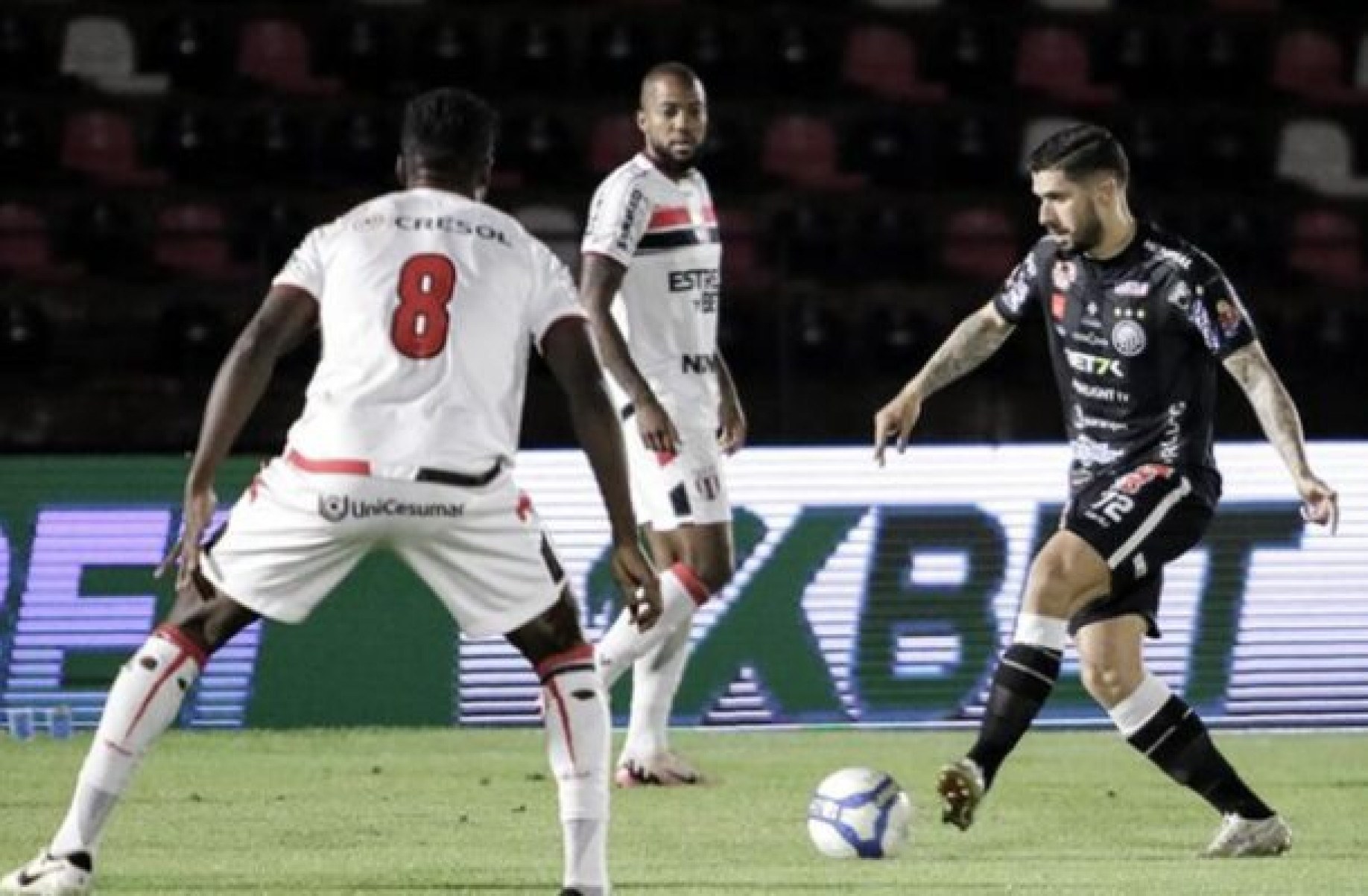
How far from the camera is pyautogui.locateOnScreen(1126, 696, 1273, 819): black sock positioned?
8633 mm

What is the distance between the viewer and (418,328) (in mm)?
6820

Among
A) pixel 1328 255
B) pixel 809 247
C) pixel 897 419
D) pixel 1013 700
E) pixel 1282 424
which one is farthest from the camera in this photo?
pixel 1328 255

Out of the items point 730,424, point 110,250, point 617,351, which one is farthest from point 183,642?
point 110,250

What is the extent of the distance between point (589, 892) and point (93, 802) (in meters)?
→ 1.10

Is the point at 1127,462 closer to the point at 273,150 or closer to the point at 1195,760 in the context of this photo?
the point at 1195,760

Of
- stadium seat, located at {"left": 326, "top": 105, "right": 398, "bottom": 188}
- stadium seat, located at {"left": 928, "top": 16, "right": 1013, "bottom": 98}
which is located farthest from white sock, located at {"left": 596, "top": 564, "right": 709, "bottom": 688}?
stadium seat, located at {"left": 928, "top": 16, "right": 1013, "bottom": 98}

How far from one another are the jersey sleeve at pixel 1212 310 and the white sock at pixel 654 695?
2.78 metres

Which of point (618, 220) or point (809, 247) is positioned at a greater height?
point (618, 220)

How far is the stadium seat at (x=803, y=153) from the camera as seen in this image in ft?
61.6

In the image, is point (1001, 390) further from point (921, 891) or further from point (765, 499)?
point (921, 891)

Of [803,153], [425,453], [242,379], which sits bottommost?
[803,153]

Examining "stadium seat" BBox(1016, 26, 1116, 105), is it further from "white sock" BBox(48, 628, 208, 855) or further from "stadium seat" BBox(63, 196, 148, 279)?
"white sock" BBox(48, 628, 208, 855)

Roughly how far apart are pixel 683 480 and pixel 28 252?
7.49m

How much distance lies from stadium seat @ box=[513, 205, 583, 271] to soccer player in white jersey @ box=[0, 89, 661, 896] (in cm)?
882
